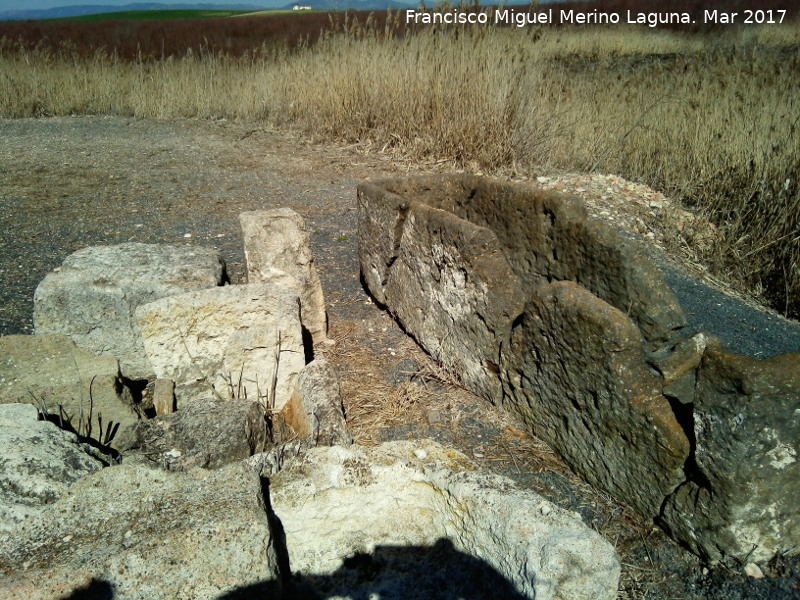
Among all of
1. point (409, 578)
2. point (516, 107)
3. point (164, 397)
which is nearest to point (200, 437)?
point (164, 397)

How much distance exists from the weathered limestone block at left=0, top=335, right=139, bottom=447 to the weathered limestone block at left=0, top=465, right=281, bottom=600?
2.46ft

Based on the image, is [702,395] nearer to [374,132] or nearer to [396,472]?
[396,472]

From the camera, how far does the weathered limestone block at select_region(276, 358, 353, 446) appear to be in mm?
2502

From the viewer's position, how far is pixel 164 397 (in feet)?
8.86

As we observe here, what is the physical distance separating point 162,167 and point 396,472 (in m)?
5.65

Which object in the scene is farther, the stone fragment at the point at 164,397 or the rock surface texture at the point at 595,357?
the stone fragment at the point at 164,397

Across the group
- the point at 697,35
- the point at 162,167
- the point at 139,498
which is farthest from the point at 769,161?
the point at 697,35

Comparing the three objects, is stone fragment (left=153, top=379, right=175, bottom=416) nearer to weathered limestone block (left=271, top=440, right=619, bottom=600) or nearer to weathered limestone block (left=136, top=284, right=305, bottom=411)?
weathered limestone block (left=136, top=284, right=305, bottom=411)

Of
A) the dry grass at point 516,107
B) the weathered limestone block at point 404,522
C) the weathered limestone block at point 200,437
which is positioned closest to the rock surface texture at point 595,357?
the weathered limestone block at point 404,522

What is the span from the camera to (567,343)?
2338mm

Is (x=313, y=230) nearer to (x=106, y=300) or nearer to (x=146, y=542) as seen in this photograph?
(x=106, y=300)

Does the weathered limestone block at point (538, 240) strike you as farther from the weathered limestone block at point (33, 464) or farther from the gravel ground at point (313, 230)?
the weathered limestone block at point (33, 464)

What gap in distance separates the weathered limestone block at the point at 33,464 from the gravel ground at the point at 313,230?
1.15m

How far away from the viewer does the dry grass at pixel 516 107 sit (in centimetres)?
492
